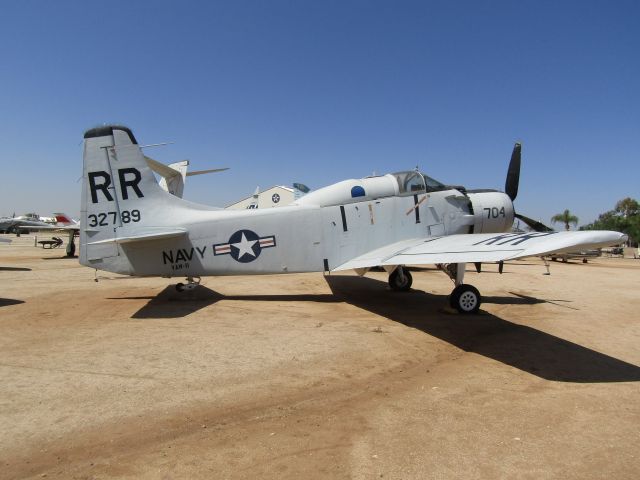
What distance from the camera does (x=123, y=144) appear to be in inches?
378

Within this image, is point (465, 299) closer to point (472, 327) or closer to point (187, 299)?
point (472, 327)

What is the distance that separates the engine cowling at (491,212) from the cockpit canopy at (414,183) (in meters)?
1.25

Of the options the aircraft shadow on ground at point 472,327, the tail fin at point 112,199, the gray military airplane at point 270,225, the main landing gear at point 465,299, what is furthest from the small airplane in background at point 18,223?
the main landing gear at point 465,299

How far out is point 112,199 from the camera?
31.5ft

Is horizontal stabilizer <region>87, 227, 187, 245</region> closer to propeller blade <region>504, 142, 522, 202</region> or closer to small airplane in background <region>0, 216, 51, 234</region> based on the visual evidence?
propeller blade <region>504, 142, 522, 202</region>

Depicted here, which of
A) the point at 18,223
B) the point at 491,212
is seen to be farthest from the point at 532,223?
the point at 18,223

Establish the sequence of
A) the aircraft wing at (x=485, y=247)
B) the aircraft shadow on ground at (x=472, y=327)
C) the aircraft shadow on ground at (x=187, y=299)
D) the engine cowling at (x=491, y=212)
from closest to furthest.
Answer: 1. the aircraft wing at (x=485, y=247)
2. the aircraft shadow on ground at (x=472, y=327)
3. the aircraft shadow on ground at (x=187, y=299)
4. the engine cowling at (x=491, y=212)

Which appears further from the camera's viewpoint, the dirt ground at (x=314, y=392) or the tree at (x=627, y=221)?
the tree at (x=627, y=221)

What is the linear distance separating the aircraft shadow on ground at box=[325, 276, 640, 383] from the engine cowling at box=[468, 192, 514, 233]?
2217mm

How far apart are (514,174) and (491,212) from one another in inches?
79.5

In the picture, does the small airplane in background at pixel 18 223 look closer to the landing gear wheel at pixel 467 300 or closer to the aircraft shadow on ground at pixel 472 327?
the aircraft shadow on ground at pixel 472 327

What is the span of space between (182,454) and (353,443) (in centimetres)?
158

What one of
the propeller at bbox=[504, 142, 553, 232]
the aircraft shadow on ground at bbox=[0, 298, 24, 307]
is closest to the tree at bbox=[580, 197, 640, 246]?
the propeller at bbox=[504, 142, 553, 232]

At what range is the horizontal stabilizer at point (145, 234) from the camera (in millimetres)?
9336
